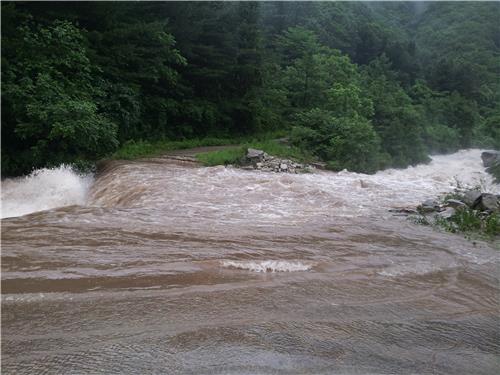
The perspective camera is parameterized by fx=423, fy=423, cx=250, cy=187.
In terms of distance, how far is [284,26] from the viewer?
44250mm

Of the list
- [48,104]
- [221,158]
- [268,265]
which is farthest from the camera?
[221,158]

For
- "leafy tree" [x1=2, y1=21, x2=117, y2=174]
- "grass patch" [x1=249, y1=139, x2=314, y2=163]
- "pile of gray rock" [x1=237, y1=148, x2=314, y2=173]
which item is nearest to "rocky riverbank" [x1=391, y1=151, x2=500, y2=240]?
"pile of gray rock" [x1=237, y1=148, x2=314, y2=173]

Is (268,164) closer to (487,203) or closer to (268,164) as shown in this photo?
(268,164)

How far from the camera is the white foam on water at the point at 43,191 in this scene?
9.93 meters

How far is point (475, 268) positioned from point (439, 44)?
A: 196 ft

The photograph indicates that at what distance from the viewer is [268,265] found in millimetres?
5391

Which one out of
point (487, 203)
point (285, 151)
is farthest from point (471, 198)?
point (285, 151)

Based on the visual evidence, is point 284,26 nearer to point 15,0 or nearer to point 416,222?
point 15,0

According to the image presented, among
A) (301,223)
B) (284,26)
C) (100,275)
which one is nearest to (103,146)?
(301,223)

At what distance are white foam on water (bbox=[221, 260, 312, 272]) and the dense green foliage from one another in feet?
27.3

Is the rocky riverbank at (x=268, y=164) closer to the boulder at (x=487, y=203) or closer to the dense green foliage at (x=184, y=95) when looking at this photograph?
the dense green foliage at (x=184, y=95)

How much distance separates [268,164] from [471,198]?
265 inches

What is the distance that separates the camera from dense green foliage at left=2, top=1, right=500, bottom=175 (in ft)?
40.4

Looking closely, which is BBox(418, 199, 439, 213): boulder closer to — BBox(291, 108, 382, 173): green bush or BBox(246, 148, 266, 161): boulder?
BBox(246, 148, 266, 161): boulder
